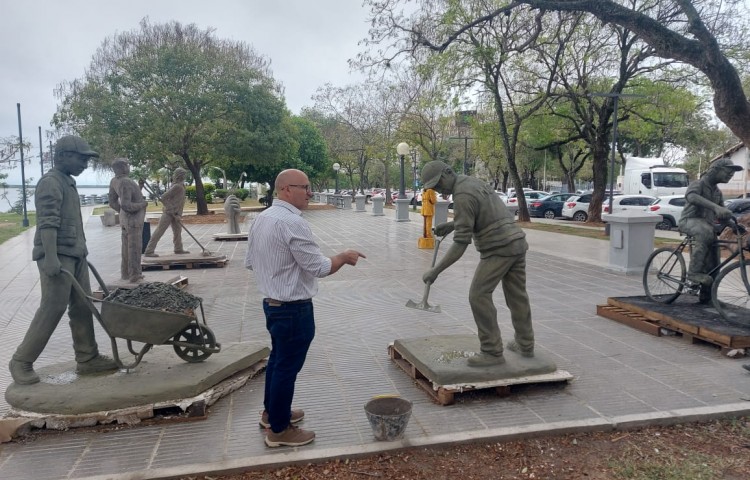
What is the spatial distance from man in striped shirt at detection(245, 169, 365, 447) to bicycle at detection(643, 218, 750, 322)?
463cm

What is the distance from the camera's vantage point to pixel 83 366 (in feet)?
13.9

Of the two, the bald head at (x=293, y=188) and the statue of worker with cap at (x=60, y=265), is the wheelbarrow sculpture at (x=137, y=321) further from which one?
the bald head at (x=293, y=188)

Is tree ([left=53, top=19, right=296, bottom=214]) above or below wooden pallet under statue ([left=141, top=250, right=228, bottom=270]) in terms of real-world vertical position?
above

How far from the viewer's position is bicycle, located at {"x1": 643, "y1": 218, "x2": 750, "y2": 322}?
564 centimetres

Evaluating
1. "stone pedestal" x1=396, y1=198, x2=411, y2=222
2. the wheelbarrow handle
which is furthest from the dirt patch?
"stone pedestal" x1=396, y1=198, x2=411, y2=222

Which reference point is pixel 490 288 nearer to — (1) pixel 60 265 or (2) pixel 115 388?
(2) pixel 115 388

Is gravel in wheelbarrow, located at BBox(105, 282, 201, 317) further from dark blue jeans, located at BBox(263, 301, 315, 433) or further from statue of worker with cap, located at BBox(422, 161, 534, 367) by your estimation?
statue of worker with cap, located at BBox(422, 161, 534, 367)

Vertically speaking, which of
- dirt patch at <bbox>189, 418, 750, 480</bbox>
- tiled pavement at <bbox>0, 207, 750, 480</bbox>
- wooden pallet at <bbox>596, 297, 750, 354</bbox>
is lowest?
dirt patch at <bbox>189, 418, 750, 480</bbox>

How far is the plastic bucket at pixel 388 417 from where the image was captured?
342cm

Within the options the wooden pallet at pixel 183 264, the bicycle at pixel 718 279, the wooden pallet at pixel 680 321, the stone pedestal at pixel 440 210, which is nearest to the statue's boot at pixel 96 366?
the wooden pallet at pixel 680 321

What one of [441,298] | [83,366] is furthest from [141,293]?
[441,298]

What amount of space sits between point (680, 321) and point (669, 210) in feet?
53.6

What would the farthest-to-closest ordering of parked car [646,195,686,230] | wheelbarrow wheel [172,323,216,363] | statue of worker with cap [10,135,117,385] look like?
1. parked car [646,195,686,230]
2. wheelbarrow wheel [172,323,216,363]
3. statue of worker with cap [10,135,117,385]

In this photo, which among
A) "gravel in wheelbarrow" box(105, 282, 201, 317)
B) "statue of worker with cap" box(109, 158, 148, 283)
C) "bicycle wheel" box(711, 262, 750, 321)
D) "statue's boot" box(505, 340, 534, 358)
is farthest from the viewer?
"statue of worker with cap" box(109, 158, 148, 283)
